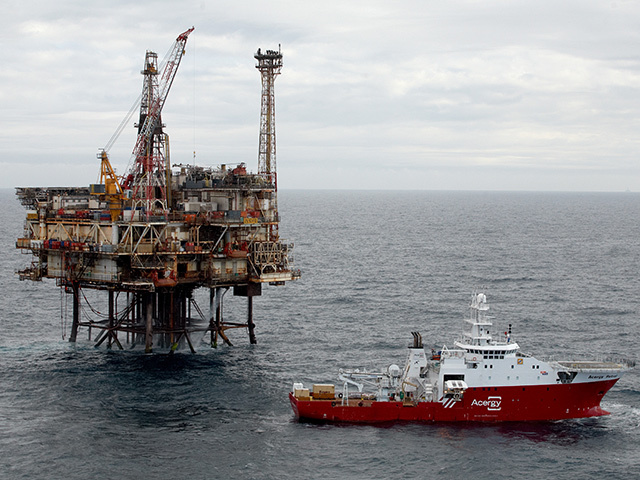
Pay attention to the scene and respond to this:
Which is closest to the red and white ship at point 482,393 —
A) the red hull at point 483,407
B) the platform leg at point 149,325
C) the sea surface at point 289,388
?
the red hull at point 483,407

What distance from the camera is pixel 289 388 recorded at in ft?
227

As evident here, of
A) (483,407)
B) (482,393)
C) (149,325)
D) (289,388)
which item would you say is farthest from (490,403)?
(149,325)

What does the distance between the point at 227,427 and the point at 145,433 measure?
5954 mm

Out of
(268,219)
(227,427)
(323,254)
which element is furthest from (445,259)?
(227,427)

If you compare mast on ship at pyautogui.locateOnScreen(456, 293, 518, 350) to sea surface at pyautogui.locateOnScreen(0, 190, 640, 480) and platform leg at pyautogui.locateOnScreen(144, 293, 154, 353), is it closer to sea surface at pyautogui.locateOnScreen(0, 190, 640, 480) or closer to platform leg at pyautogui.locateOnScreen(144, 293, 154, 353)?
sea surface at pyautogui.locateOnScreen(0, 190, 640, 480)

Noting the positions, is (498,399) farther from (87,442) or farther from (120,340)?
(120,340)

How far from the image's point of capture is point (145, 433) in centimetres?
5847

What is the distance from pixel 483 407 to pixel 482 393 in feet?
3.67

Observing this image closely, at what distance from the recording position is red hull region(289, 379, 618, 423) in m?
62.1

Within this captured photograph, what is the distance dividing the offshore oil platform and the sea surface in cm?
491

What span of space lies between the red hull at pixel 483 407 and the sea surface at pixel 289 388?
3.53 ft

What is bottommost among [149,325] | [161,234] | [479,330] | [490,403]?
[490,403]

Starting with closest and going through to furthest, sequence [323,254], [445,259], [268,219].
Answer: [268,219], [445,259], [323,254]

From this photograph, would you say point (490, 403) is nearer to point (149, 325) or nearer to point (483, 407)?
point (483, 407)
